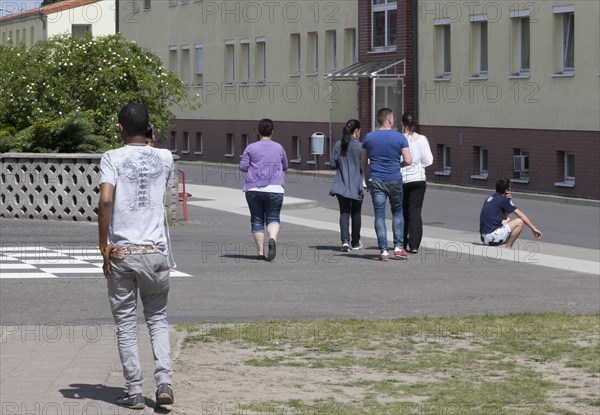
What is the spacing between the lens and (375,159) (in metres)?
18.7

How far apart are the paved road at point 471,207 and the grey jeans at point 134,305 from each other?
47.1 feet

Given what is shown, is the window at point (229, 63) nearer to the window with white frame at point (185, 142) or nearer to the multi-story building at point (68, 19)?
the window with white frame at point (185, 142)

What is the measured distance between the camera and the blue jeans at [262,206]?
1864 cm

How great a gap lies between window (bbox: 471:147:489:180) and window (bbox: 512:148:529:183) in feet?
5.37

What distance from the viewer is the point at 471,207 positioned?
32406 millimetres

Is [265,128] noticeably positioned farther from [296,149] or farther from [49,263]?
[296,149]

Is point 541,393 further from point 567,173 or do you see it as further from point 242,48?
point 242,48

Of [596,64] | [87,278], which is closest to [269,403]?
[87,278]

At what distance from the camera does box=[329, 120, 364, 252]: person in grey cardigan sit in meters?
19.6

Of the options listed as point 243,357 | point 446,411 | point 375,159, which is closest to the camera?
point 446,411

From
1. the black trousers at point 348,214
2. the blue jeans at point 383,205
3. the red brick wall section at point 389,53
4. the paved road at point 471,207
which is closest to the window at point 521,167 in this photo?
the paved road at point 471,207

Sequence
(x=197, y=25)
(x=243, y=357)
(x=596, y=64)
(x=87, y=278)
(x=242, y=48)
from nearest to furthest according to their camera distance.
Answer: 1. (x=243, y=357)
2. (x=87, y=278)
3. (x=596, y=64)
4. (x=242, y=48)
5. (x=197, y=25)

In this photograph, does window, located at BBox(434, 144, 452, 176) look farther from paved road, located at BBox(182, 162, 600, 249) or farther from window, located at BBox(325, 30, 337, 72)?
window, located at BBox(325, 30, 337, 72)

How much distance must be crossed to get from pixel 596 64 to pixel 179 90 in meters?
10.1
